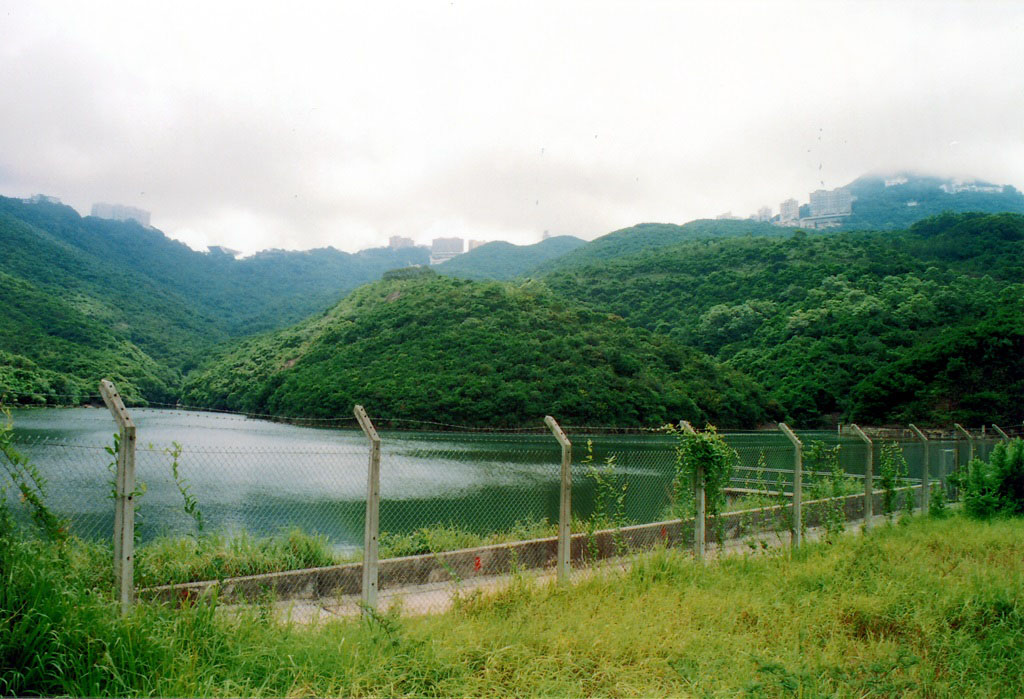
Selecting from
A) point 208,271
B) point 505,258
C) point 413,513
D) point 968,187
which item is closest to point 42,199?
point 208,271

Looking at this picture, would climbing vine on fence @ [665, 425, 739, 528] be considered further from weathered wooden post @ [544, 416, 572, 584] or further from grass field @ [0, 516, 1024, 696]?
weathered wooden post @ [544, 416, 572, 584]

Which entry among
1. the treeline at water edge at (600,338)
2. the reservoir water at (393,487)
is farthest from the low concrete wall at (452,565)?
the treeline at water edge at (600,338)

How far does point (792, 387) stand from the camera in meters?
58.9

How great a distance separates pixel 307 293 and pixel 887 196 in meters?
125

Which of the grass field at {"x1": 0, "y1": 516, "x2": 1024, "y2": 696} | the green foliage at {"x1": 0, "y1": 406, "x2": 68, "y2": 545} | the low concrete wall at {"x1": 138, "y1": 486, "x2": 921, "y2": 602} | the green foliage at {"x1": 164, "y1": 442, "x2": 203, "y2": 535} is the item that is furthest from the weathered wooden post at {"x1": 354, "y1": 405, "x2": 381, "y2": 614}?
the green foliage at {"x1": 0, "y1": 406, "x2": 68, "y2": 545}

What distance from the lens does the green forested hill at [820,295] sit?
196ft

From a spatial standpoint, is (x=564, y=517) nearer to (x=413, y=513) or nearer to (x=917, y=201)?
(x=413, y=513)

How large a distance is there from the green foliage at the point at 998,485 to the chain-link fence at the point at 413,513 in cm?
85

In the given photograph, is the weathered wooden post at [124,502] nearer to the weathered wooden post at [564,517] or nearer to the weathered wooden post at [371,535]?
the weathered wooden post at [371,535]

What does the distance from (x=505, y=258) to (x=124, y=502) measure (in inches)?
5357

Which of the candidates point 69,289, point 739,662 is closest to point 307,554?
point 739,662

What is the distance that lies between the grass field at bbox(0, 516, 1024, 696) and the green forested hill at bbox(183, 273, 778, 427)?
4332cm

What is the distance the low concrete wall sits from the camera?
5605mm

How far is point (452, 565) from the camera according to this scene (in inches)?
277
